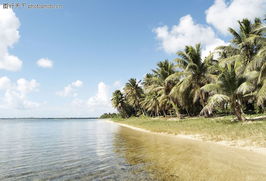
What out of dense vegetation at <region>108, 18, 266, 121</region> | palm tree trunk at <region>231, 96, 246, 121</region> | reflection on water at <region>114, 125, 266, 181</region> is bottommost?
reflection on water at <region>114, 125, 266, 181</region>

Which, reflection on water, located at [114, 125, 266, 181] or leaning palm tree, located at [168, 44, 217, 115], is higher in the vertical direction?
leaning palm tree, located at [168, 44, 217, 115]

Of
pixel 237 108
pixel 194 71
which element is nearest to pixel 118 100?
pixel 194 71

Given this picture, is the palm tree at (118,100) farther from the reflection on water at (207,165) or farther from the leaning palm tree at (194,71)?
the reflection on water at (207,165)

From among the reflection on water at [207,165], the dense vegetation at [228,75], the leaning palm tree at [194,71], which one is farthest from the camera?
the leaning palm tree at [194,71]

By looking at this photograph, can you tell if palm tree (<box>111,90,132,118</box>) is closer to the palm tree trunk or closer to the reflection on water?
the palm tree trunk

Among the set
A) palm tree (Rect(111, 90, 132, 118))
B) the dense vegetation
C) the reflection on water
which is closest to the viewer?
the reflection on water

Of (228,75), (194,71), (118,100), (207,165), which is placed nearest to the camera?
(207,165)

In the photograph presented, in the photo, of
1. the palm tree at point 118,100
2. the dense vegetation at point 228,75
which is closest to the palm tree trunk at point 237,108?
the dense vegetation at point 228,75

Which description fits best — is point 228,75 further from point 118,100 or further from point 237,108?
point 118,100

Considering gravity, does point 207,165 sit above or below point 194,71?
below

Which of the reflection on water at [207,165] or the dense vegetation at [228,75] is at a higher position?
the dense vegetation at [228,75]

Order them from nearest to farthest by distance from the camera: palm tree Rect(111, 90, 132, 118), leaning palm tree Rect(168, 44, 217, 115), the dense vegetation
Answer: the dense vegetation
leaning palm tree Rect(168, 44, 217, 115)
palm tree Rect(111, 90, 132, 118)

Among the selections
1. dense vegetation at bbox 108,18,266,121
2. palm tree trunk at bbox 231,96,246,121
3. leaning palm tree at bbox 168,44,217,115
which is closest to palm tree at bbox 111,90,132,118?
dense vegetation at bbox 108,18,266,121

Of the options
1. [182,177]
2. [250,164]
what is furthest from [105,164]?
[250,164]
